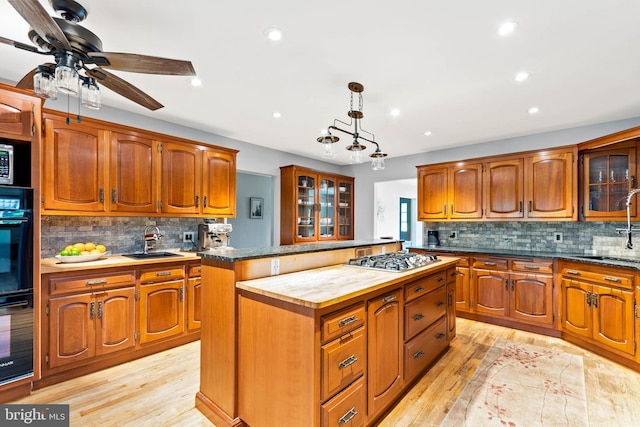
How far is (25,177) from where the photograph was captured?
7.52 feet

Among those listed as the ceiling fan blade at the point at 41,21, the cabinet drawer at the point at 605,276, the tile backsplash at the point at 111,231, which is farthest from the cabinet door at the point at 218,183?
the cabinet drawer at the point at 605,276

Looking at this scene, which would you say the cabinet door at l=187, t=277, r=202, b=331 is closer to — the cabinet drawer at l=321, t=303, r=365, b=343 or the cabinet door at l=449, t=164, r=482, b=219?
the cabinet drawer at l=321, t=303, r=365, b=343

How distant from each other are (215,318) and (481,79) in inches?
112

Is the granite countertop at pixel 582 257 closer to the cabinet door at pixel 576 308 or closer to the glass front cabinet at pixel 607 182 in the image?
the cabinet door at pixel 576 308

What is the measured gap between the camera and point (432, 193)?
15.8ft

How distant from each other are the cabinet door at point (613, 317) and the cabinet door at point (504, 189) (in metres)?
1.28

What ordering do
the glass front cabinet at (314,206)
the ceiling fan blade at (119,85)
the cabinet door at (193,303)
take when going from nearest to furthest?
the ceiling fan blade at (119,85)
the cabinet door at (193,303)
the glass front cabinet at (314,206)

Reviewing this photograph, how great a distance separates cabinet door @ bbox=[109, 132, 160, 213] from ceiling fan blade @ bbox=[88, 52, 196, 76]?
1.65m

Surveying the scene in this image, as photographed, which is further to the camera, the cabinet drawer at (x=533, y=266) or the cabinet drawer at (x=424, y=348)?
the cabinet drawer at (x=533, y=266)

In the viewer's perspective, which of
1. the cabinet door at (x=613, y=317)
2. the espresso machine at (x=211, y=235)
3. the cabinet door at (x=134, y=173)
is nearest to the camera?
the cabinet door at (x=613, y=317)

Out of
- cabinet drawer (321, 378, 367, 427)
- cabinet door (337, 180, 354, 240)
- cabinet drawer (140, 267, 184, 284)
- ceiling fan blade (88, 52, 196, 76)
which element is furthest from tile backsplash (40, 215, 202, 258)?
cabinet drawer (321, 378, 367, 427)

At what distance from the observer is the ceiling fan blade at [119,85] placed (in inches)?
70.0

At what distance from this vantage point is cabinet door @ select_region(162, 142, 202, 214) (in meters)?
3.46

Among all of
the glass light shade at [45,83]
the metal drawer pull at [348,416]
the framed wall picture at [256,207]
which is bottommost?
the metal drawer pull at [348,416]
